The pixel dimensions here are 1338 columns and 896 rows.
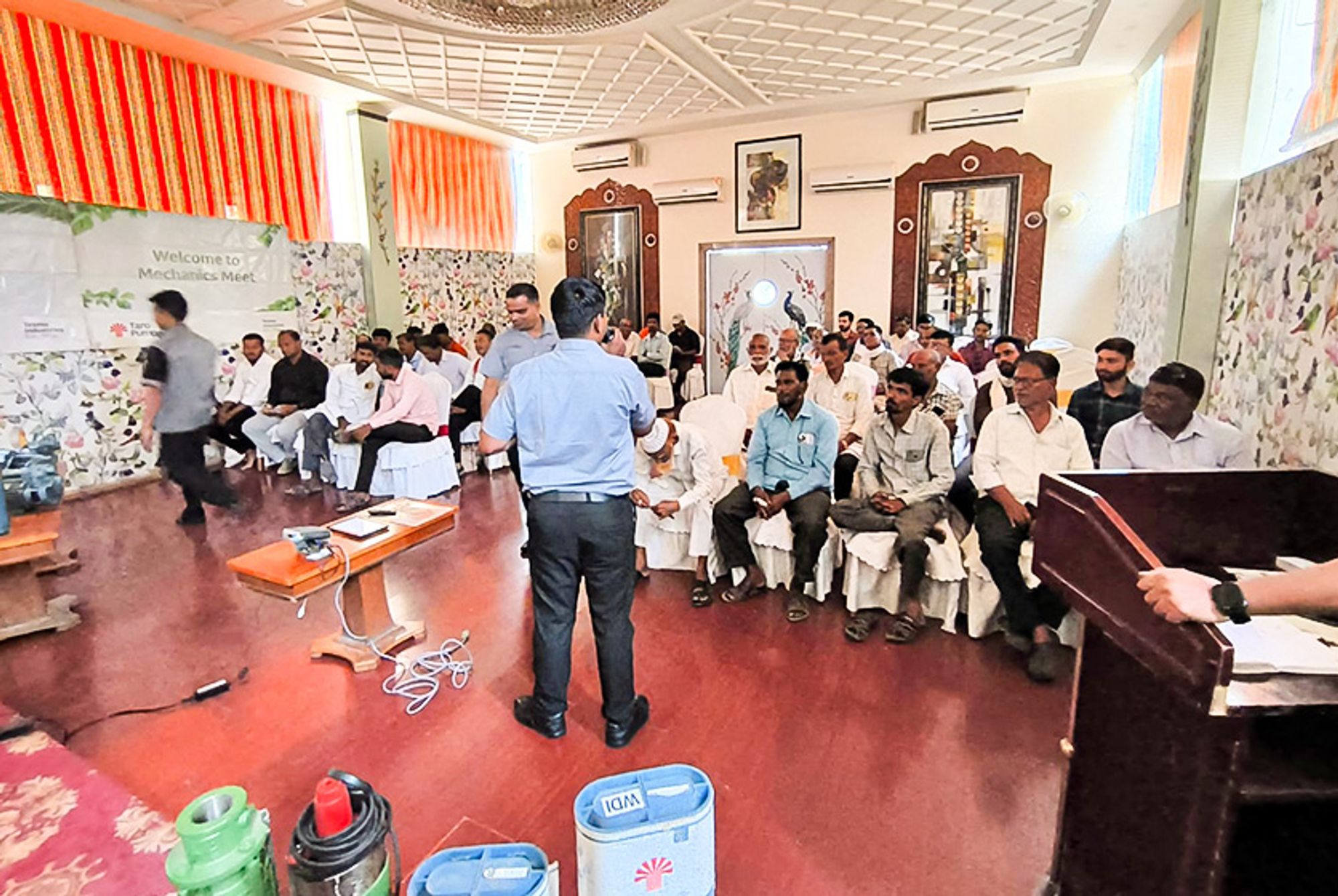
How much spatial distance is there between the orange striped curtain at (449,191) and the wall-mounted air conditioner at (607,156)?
113 cm

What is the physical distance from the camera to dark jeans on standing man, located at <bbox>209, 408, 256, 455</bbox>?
5824mm

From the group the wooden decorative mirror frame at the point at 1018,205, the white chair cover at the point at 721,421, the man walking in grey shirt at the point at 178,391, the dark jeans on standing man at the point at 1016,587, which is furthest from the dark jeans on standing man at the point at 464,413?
the wooden decorative mirror frame at the point at 1018,205

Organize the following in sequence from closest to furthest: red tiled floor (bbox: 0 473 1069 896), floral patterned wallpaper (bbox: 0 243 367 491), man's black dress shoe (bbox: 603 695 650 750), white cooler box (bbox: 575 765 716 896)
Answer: white cooler box (bbox: 575 765 716 896)
red tiled floor (bbox: 0 473 1069 896)
man's black dress shoe (bbox: 603 695 650 750)
floral patterned wallpaper (bbox: 0 243 367 491)

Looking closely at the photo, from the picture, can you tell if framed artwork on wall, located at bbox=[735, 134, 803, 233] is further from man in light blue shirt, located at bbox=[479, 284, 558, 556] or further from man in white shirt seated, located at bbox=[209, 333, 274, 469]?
man in white shirt seated, located at bbox=[209, 333, 274, 469]

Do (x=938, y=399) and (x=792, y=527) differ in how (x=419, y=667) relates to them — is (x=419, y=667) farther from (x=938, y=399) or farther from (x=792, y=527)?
(x=938, y=399)

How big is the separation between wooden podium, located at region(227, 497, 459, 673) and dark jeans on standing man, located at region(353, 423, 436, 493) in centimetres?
185

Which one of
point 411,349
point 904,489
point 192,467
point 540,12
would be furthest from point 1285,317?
point 411,349

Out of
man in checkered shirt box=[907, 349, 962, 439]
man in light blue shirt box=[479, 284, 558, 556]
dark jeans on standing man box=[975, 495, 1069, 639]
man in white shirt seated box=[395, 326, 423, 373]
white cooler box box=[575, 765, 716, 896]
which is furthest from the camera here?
man in white shirt seated box=[395, 326, 423, 373]

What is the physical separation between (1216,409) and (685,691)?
116 inches

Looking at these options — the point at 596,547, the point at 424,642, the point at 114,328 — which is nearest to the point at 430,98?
the point at 114,328

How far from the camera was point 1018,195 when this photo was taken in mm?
6879

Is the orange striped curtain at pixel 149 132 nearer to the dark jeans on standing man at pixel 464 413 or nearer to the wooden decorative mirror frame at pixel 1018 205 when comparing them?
the dark jeans on standing man at pixel 464 413

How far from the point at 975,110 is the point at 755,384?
408 cm

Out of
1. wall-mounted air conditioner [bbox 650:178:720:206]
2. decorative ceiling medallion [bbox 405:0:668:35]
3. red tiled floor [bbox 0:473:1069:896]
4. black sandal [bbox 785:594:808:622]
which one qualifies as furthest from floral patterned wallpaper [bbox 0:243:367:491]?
black sandal [bbox 785:594:808:622]
